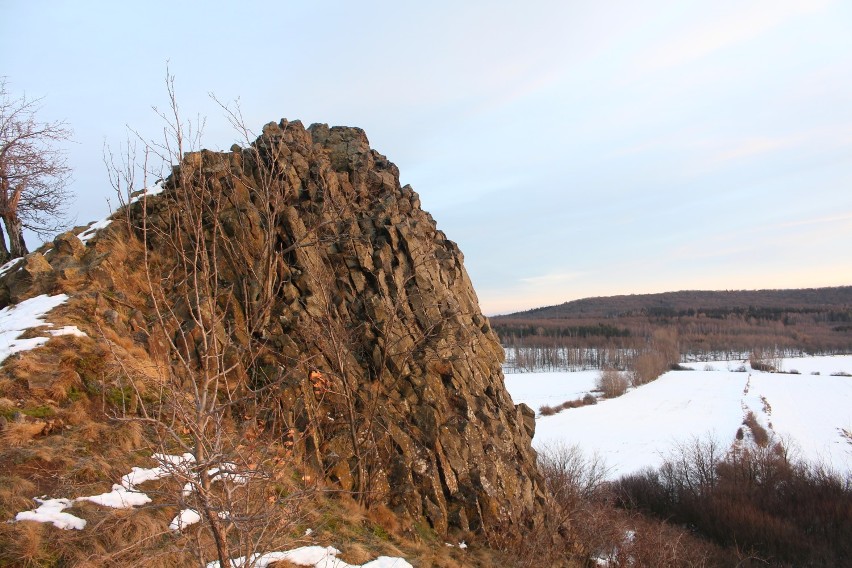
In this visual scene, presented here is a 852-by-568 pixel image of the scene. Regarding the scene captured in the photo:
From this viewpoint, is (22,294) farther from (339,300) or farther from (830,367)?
(830,367)

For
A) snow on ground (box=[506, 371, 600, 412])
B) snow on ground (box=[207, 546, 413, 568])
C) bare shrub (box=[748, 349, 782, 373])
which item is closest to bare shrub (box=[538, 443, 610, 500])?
snow on ground (box=[207, 546, 413, 568])

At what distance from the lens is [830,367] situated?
11131cm

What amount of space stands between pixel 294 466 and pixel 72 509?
4.28 m

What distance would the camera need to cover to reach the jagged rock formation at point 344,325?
451 inches

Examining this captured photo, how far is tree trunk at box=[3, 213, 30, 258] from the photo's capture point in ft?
50.2

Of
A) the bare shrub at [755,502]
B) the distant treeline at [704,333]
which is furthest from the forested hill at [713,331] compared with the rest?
the bare shrub at [755,502]

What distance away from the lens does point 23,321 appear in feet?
33.2

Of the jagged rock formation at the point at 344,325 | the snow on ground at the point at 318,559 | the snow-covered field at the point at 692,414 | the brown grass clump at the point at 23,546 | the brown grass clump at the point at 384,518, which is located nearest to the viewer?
the brown grass clump at the point at 23,546

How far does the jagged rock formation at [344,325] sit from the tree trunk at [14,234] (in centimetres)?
427

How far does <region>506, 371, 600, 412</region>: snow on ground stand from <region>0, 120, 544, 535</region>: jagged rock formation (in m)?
52.2

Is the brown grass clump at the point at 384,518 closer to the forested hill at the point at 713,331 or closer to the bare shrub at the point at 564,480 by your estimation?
the bare shrub at the point at 564,480

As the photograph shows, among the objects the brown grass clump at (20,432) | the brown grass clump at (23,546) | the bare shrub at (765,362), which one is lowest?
the bare shrub at (765,362)

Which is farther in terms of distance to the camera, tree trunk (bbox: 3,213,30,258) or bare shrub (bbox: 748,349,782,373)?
A: bare shrub (bbox: 748,349,782,373)

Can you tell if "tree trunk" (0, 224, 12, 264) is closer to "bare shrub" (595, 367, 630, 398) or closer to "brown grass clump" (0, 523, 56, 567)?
"brown grass clump" (0, 523, 56, 567)
